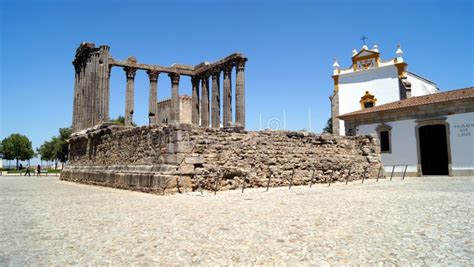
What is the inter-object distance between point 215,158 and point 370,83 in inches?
936

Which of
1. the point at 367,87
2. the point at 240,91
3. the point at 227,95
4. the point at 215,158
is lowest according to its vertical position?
the point at 215,158

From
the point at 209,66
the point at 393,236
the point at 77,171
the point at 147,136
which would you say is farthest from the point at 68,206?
the point at 209,66

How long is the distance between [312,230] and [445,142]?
1859 centimetres

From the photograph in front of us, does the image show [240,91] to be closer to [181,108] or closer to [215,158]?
[215,158]

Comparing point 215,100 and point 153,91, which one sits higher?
point 153,91

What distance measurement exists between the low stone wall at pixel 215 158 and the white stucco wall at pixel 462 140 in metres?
6.20

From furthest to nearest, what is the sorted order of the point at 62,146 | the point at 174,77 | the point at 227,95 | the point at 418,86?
1. the point at 62,146
2. the point at 418,86
3. the point at 174,77
4. the point at 227,95

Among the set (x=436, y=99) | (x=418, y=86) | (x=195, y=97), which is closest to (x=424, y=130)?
(x=436, y=99)

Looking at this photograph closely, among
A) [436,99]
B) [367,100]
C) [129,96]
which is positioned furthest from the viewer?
[367,100]

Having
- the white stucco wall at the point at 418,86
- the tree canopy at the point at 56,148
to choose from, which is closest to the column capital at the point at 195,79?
the white stucco wall at the point at 418,86

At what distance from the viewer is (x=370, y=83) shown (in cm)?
3009

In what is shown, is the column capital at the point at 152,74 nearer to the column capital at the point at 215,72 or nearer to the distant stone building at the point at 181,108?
the column capital at the point at 215,72

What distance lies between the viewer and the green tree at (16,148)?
58344 mm

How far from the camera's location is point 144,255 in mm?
3436
